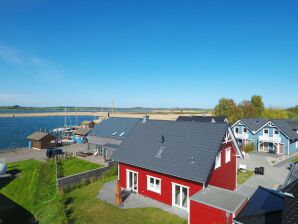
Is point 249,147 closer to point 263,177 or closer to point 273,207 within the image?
point 263,177

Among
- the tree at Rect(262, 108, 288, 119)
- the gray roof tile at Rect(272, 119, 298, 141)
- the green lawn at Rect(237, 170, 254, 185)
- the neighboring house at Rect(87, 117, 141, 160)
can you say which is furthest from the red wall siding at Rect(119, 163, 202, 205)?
the tree at Rect(262, 108, 288, 119)

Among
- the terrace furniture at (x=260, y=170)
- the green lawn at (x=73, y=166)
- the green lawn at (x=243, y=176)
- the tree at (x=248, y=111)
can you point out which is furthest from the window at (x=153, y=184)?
the tree at (x=248, y=111)

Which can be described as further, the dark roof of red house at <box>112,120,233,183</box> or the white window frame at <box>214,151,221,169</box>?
the white window frame at <box>214,151,221,169</box>

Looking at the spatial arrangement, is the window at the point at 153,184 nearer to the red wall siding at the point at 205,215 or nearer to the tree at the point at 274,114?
the red wall siding at the point at 205,215

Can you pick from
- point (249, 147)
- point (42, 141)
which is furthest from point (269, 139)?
point (42, 141)

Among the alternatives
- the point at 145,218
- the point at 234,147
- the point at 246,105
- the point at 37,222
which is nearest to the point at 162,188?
the point at 145,218

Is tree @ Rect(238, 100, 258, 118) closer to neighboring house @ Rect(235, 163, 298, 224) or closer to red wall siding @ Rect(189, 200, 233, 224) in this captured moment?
neighboring house @ Rect(235, 163, 298, 224)
